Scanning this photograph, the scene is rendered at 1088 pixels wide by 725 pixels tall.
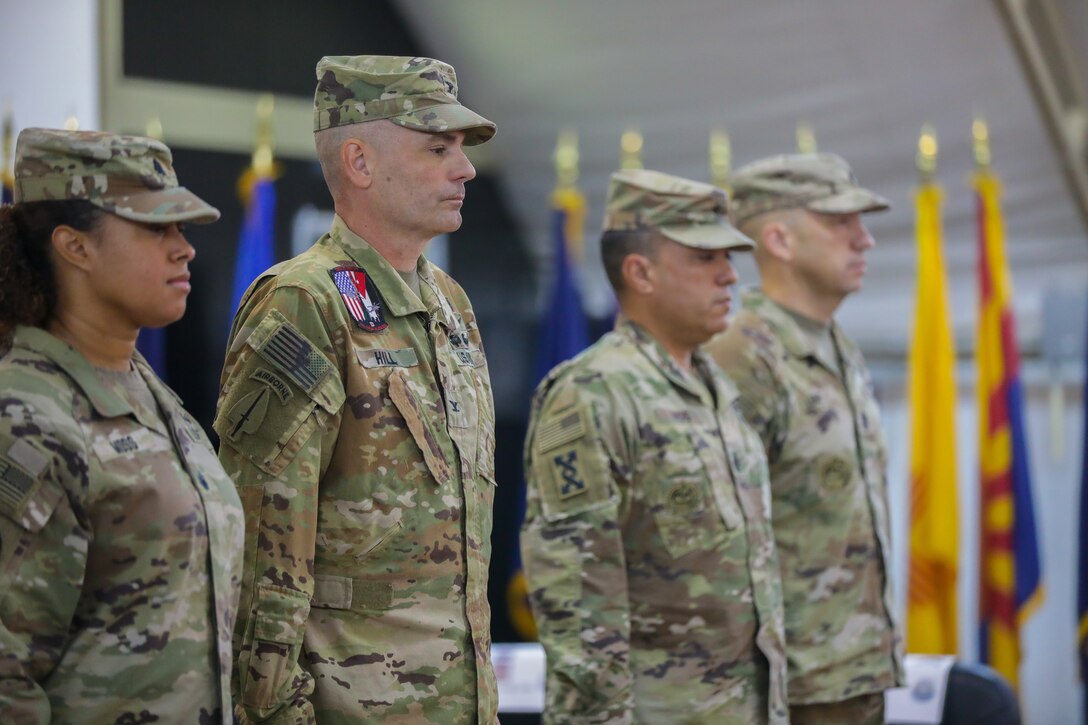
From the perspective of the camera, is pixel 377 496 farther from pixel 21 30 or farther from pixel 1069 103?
pixel 1069 103

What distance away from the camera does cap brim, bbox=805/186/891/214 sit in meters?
3.07

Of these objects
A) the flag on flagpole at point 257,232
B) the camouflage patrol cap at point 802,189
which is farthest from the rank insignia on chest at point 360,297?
the flag on flagpole at point 257,232

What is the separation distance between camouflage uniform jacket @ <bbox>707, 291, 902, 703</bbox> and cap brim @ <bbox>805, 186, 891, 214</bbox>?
0.26 metres

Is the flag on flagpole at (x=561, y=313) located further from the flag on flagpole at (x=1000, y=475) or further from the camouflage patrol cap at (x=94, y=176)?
the camouflage patrol cap at (x=94, y=176)

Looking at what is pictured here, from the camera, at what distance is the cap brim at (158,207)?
166 centimetres

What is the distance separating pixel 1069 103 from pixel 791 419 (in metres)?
3.07

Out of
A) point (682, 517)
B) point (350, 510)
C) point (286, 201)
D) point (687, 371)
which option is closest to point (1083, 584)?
point (687, 371)

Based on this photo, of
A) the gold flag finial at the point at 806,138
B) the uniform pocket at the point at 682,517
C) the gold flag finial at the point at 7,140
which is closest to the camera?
the uniform pocket at the point at 682,517

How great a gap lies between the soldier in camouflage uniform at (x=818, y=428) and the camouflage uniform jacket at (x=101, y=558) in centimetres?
147

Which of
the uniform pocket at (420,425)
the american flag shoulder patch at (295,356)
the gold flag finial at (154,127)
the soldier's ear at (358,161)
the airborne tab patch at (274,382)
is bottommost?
the uniform pocket at (420,425)

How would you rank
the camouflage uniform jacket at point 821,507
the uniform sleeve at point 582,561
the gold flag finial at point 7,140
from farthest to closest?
the gold flag finial at point 7,140
the camouflage uniform jacket at point 821,507
the uniform sleeve at point 582,561

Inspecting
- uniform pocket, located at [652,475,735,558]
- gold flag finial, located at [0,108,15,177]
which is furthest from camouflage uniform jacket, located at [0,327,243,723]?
gold flag finial, located at [0,108,15,177]

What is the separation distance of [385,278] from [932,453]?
10.5 feet

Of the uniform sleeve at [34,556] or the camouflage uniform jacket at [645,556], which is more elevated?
the uniform sleeve at [34,556]
